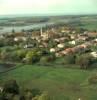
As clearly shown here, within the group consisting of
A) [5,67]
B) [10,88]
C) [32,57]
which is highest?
[10,88]

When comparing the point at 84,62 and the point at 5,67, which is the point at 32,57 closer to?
the point at 5,67

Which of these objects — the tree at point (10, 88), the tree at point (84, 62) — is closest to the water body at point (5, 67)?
the tree at point (84, 62)

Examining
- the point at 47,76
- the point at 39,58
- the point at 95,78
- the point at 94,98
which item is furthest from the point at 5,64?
the point at 94,98

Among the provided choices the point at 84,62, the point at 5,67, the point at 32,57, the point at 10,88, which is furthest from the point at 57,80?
the point at 32,57

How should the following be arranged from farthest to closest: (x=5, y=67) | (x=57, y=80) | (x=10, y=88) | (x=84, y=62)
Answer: (x=5, y=67) < (x=84, y=62) < (x=57, y=80) < (x=10, y=88)

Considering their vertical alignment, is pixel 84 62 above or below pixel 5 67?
above

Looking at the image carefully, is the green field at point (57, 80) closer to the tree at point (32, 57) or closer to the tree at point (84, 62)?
the tree at point (84, 62)

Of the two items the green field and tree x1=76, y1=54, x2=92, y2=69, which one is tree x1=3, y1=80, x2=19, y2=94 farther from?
tree x1=76, y1=54, x2=92, y2=69

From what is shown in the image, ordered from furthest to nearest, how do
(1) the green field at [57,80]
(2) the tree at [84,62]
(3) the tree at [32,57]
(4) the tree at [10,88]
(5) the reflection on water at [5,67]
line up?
Answer: (3) the tree at [32,57] < (5) the reflection on water at [5,67] < (2) the tree at [84,62] < (1) the green field at [57,80] < (4) the tree at [10,88]

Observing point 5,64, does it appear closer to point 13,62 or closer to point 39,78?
point 13,62
